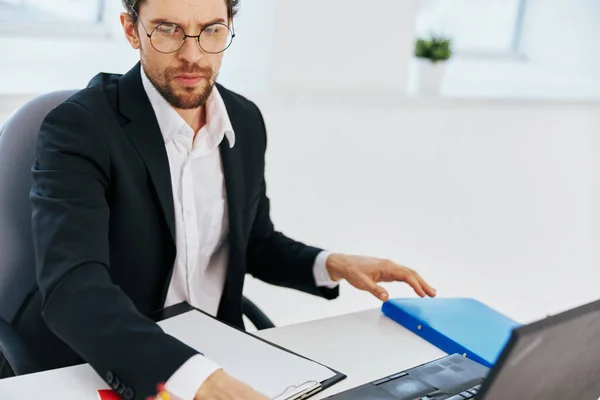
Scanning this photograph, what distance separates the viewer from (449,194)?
9.75ft

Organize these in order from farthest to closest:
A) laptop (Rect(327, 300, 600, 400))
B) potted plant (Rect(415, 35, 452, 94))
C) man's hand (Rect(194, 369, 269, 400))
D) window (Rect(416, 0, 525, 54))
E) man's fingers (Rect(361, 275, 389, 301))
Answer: window (Rect(416, 0, 525, 54)) → potted plant (Rect(415, 35, 452, 94)) → man's fingers (Rect(361, 275, 389, 301)) → man's hand (Rect(194, 369, 269, 400)) → laptop (Rect(327, 300, 600, 400))

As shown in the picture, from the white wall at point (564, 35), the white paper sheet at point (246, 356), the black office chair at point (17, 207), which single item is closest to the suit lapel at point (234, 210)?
the white paper sheet at point (246, 356)

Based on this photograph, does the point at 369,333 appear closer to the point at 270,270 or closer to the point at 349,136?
the point at 270,270

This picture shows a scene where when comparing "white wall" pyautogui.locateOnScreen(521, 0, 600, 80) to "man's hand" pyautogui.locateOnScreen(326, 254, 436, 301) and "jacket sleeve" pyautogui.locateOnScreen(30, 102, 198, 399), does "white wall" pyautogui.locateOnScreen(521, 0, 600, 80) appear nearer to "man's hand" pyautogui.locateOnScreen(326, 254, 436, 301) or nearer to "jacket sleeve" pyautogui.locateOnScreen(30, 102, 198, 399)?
"man's hand" pyautogui.locateOnScreen(326, 254, 436, 301)

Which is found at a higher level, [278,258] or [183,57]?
[183,57]

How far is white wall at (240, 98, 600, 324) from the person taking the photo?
2.64 metres

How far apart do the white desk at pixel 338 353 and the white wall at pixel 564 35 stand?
6.73ft

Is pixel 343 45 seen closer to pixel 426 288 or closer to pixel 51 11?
pixel 51 11

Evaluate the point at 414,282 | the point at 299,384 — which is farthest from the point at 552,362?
the point at 414,282

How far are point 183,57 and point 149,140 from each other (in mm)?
170

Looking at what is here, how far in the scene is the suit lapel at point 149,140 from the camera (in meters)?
1.62

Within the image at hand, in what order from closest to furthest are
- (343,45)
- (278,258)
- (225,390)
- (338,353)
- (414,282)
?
(225,390) → (338,353) → (414,282) → (278,258) → (343,45)

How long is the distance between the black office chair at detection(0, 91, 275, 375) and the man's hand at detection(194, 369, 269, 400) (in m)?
0.51

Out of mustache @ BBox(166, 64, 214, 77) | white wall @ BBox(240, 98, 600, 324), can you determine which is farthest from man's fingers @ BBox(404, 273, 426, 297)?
white wall @ BBox(240, 98, 600, 324)
